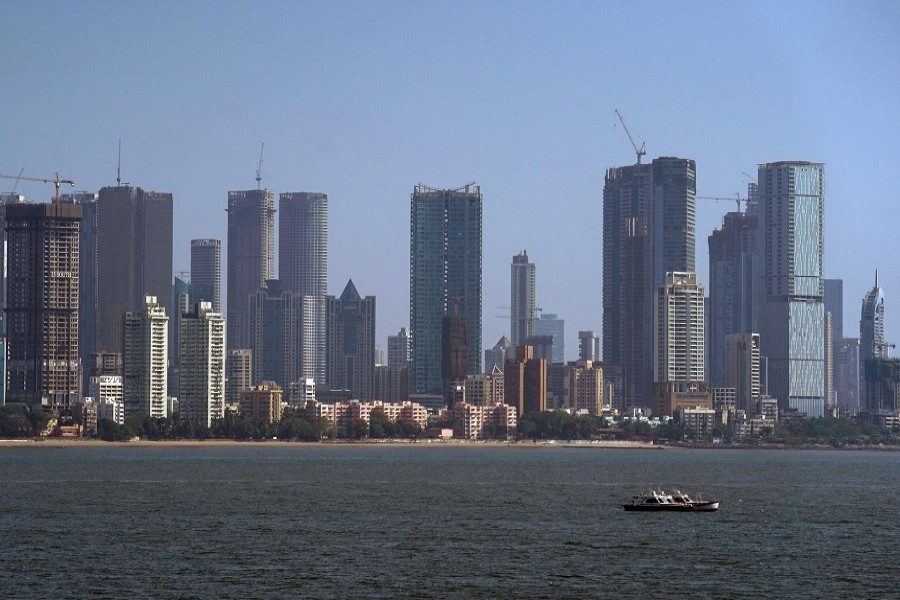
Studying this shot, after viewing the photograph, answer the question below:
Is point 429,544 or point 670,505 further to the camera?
point 670,505

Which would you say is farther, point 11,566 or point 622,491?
point 622,491

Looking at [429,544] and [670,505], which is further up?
[670,505]

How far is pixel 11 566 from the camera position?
299ft

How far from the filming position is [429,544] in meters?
104

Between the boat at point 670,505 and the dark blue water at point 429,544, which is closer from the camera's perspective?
the dark blue water at point 429,544

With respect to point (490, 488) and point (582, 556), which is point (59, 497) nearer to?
point (490, 488)

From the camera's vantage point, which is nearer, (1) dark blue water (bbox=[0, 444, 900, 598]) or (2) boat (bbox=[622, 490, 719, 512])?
(1) dark blue water (bbox=[0, 444, 900, 598])

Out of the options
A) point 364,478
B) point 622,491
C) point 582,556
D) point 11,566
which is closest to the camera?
point 11,566

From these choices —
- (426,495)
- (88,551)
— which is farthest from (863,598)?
(426,495)

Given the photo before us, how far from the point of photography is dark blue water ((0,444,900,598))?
85250 mm

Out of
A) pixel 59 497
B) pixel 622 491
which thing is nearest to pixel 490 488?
pixel 622 491

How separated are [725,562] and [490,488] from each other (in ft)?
234

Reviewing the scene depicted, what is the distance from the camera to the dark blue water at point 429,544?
85250mm

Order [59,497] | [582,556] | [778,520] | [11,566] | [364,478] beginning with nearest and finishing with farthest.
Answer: [11,566] → [582,556] → [778,520] → [59,497] → [364,478]
